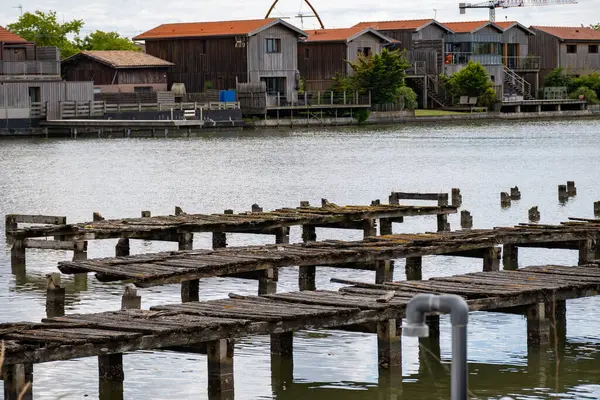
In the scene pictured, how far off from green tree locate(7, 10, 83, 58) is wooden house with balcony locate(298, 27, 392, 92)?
29236 mm

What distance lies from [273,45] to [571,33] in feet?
121

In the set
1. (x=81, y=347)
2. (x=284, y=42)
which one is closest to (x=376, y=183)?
(x=81, y=347)

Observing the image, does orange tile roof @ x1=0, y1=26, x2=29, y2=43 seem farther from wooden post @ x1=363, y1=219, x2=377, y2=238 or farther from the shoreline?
wooden post @ x1=363, y1=219, x2=377, y2=238

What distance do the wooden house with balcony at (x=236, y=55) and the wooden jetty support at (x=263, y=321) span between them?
7249 centimetres

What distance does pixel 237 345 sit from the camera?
18.8 meters

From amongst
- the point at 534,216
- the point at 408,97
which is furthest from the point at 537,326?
the point at 408,97

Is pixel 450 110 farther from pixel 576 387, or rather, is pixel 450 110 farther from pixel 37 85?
pixel 576 387

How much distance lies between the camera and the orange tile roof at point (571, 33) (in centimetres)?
11656

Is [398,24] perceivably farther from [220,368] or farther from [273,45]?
[220,368]

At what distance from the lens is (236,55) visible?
91562 mm

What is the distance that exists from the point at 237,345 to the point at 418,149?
52162 millimetres

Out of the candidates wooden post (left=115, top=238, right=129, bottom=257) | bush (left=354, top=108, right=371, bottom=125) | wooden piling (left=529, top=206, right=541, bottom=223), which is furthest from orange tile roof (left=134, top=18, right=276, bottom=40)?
wooden post (left=115, top=238, right=129, bottom=257)

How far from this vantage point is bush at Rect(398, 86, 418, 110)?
95.7 metres

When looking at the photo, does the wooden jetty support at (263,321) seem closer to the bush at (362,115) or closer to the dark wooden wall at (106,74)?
the dark wooden wall at (106,74)
